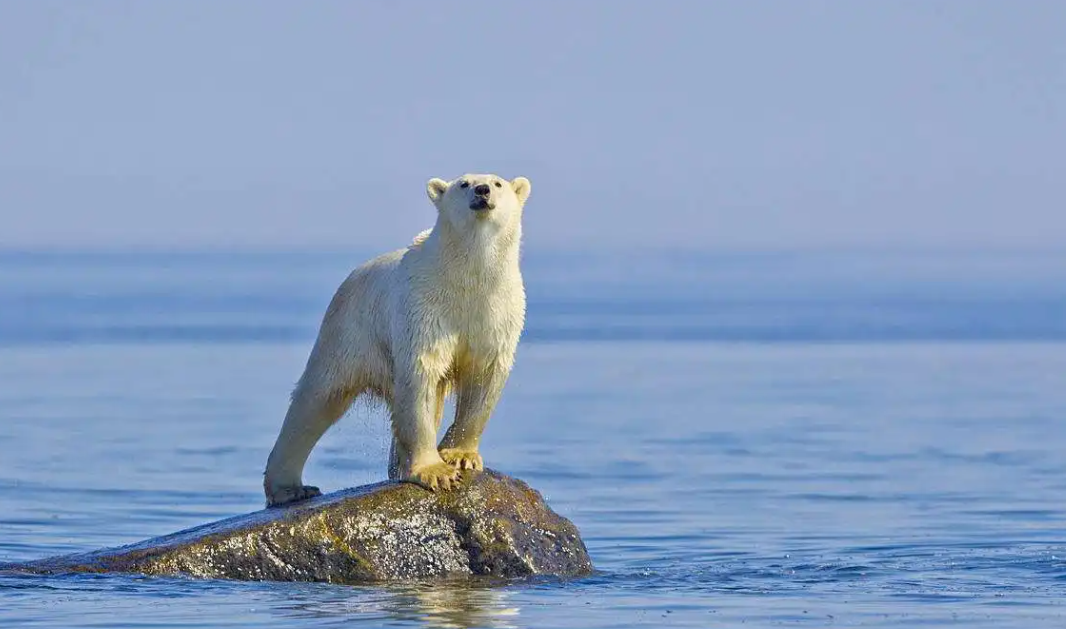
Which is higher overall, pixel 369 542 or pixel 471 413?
pixel 471 413

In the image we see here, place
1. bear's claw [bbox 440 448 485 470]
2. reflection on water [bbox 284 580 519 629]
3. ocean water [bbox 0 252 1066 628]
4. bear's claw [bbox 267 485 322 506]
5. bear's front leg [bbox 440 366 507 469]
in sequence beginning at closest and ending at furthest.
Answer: reflection on water [bbox 284 580 519 629]
ocean water [bbox 0 252 1066 628]
bear's front leg [bbox 440 366 507 469]
bear's claw [bbox 440 448 485 470]
bear's claw [bbox 267 485 322 506]

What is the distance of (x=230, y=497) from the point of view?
22.4 meters

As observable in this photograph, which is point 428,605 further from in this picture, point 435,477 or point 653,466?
point 653,466

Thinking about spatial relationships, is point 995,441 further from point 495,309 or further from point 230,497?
point 495,309

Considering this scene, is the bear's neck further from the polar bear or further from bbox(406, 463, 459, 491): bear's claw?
bbox(406, 463, 459, 491): bear's claw

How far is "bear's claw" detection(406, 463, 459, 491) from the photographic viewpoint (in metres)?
15.3

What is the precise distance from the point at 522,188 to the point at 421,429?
6.29 ft

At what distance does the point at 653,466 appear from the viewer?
24.8 meters

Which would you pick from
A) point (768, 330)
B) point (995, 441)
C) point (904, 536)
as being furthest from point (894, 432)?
point (768, 330)

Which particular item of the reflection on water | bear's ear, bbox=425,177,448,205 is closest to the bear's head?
bear's ear, bbox=425,177,448,205

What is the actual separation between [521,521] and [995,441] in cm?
1299

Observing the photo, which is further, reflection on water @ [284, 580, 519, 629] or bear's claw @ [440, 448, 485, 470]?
bear's claw @ [440, 448, 485, 470]

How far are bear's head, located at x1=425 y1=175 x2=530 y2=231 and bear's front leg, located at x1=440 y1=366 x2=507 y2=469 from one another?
1.07m

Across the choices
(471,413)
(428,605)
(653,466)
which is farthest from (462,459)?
(653,466)
